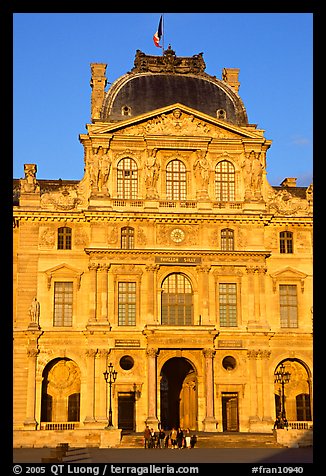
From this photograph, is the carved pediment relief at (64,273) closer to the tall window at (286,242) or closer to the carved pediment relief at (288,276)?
the carved pediment relief at (288,276)

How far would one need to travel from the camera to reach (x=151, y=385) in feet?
154

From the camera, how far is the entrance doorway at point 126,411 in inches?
1871

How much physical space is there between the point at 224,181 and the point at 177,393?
14.1 metres

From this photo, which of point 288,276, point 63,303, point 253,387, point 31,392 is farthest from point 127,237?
point 253,387

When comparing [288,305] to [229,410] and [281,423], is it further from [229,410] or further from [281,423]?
[281,423]

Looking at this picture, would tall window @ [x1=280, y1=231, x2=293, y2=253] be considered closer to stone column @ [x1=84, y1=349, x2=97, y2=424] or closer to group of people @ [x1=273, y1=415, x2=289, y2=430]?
group of people @ [x1=273, y1=415, x2=289, y2=430]

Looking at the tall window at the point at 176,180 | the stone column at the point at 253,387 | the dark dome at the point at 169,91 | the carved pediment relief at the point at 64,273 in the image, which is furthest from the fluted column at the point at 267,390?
the dark dome at the point at 169,91

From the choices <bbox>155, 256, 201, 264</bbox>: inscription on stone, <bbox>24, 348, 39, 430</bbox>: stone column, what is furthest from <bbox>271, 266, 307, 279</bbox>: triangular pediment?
<bbox>24, 348, 39, 430</bbox>: stone column

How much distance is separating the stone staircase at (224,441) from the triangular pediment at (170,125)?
18840mm

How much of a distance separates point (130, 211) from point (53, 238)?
513 centimetres
